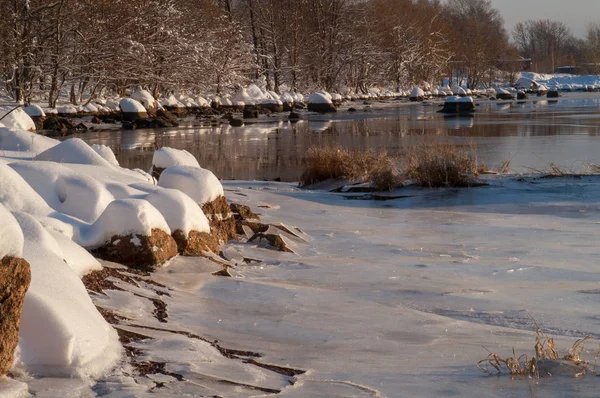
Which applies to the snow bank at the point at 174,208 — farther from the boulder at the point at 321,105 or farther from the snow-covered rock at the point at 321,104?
the snow-covered rock at the point at 321,104

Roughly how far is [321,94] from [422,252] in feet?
138

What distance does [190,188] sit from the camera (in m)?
8.72

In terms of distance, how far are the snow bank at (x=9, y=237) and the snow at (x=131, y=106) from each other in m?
33.9

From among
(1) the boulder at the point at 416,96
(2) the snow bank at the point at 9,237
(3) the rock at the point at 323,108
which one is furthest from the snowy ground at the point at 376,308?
(1) the boulder at the point at 416,96

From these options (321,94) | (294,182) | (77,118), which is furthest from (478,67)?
(294,182)

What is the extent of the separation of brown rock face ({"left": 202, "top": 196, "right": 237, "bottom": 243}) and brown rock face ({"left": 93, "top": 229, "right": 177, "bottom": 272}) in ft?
5.93

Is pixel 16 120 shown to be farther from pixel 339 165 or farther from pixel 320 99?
pixel 320 99

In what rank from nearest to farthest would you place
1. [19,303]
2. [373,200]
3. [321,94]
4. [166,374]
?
[19,303]
[166,374]
[373,200]
[321,94]

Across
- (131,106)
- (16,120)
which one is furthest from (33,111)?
(16,120)

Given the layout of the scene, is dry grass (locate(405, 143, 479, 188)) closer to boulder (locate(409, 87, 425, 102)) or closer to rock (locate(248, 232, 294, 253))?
rock (locate(248, 232, 294, 253))

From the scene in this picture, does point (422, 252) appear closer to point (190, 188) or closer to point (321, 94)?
point (190, 188)

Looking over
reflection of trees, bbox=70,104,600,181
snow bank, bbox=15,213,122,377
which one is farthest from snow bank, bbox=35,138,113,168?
reflection of trees, bbox=70,104,600,181

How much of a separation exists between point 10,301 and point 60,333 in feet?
1.12

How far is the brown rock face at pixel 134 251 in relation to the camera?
6.55 m
